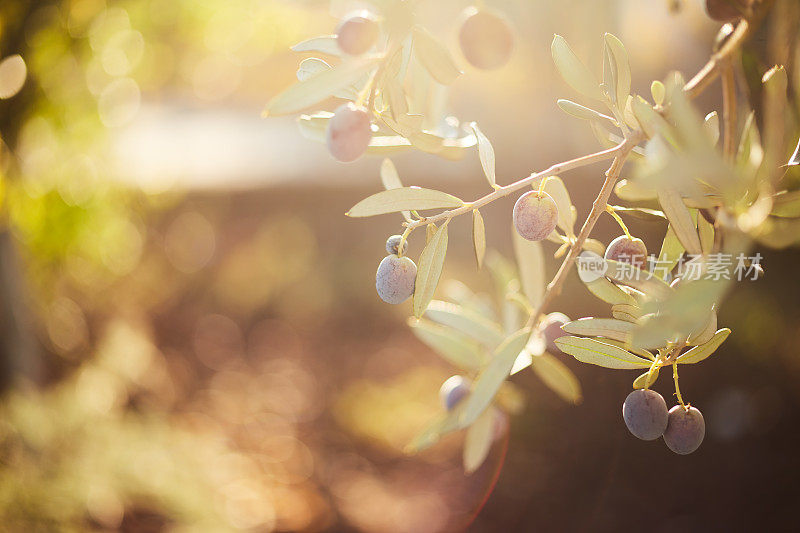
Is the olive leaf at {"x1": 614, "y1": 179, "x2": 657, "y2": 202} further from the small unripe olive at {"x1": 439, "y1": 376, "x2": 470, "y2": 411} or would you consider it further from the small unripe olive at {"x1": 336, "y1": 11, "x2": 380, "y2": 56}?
the small unripe olive at {"x1": 439, "y1": 376, "x2": 470, "y2": 411}

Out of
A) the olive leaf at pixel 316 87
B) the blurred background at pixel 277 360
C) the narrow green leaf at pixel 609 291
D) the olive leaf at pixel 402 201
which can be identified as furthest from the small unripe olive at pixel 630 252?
the blurred background at pixel 277 360

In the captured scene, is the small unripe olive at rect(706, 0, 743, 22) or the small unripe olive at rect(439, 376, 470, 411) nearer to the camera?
the small unripe olive at rect(706, 0, 743, 22)

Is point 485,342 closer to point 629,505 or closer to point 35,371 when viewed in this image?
point 629,505

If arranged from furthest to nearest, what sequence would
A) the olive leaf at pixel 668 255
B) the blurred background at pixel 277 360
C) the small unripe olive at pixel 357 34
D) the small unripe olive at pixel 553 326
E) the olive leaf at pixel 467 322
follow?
the blurred background at pixel 277 360, the olive leaf at pixel 467 322, the small unripe olive at pixel 553 326, the olive leaf at pixel 668 255, the small unripe olive at pixel 357 34

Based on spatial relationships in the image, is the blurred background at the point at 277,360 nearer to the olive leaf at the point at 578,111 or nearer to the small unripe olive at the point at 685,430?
the olive leaf at the point at 578,111

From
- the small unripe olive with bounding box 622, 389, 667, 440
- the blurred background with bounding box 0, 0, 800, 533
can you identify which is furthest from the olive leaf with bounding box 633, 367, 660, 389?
the blurred background with bounding box 0, 0, 800, 533

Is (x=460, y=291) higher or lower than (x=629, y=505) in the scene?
higher

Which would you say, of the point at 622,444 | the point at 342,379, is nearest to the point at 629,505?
the point at 622,444
